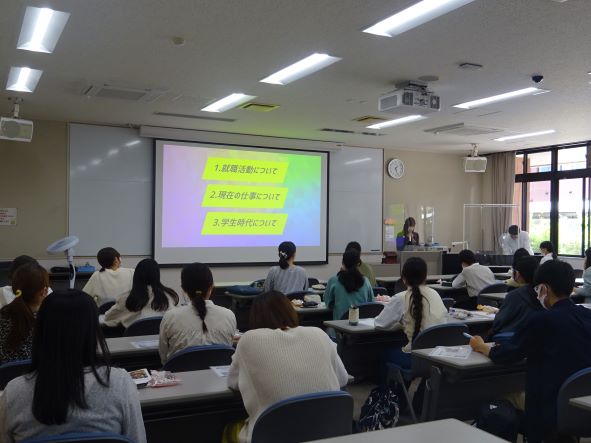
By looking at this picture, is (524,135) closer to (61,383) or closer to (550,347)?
(550,347)

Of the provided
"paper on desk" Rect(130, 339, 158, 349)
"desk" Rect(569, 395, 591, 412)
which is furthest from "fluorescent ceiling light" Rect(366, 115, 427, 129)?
"desk" Rect(569, 395, 591, 412)

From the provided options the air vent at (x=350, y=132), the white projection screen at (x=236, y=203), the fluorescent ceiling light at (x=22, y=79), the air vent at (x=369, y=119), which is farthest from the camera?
the air vent at (x=350, y=132)

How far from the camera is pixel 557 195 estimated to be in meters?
11.0

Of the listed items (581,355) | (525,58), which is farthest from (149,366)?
(525,58)

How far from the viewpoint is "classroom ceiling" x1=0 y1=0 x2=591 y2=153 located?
4.16 metres

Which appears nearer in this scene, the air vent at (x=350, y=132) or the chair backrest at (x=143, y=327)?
the chair backrest at (x=143, y=327)

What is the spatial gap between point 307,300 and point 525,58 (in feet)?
10.3

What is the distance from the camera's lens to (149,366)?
142 inches

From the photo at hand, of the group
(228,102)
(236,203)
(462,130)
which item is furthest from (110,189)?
(462,130)

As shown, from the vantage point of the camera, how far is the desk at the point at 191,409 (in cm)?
241

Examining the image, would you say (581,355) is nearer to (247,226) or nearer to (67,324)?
(67,324)

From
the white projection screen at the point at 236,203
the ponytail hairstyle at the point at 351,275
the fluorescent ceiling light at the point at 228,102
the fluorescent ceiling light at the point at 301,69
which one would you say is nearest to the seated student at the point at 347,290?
the ponytail hairstyle at the point at 351,275

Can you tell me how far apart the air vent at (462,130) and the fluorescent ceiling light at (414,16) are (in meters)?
4.42

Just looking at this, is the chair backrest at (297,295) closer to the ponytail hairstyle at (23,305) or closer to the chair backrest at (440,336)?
the chair backrest at (440,336)
